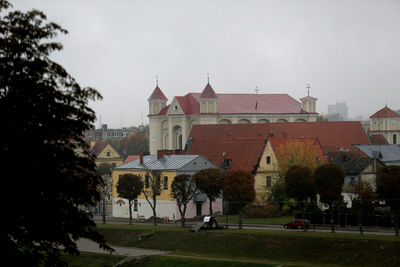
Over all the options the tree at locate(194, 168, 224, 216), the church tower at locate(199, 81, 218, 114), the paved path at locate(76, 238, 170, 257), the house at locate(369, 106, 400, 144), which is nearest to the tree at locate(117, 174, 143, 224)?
the tree at locate(194, 168, 224, 216)

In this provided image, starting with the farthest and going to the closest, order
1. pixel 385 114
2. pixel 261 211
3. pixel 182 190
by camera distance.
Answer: pixel 385 114 < pixel 261 211 < pixel 182 190

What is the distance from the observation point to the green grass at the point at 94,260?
134 feet

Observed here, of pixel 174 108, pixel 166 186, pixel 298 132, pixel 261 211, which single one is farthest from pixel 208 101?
pixel 261 211

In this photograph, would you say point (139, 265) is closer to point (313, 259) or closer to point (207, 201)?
point (313, 259)

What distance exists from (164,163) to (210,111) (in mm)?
43873

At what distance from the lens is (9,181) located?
1700 centimetres

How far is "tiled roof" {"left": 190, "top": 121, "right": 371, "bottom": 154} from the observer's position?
96.1m

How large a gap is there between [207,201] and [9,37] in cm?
4770

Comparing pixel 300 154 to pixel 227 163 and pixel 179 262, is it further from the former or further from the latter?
pixel 179 262

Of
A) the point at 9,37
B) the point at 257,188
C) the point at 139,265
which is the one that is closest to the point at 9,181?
the point at 9,37

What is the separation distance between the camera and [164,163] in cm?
6862

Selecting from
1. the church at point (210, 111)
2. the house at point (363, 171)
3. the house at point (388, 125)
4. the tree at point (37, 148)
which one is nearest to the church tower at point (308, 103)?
the church at point (210, 111)

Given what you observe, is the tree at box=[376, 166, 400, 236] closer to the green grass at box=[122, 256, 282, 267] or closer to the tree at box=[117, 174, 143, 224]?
the green grass at box=[122, 256, 282, 267]

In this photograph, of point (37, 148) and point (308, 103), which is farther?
point (308, 103)
